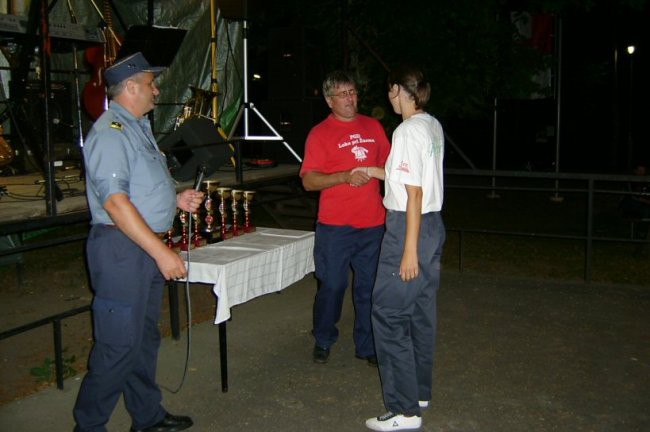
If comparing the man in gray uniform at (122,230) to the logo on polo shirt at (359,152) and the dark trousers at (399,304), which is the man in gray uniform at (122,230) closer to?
the dark trousers at (399,304)

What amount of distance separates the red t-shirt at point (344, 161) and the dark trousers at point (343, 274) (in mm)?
79

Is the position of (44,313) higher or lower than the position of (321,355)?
lower

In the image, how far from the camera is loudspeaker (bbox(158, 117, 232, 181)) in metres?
4.51

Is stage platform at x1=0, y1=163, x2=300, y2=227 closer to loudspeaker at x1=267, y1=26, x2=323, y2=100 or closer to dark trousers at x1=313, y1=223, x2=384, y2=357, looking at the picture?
dark trousers at x1=313, y1=223, x2=384, y2=357

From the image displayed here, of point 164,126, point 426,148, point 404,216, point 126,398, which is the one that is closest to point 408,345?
point 404,216

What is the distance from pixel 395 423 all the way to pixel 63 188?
161 inches

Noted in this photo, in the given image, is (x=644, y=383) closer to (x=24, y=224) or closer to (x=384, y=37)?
(x=24, y=224)

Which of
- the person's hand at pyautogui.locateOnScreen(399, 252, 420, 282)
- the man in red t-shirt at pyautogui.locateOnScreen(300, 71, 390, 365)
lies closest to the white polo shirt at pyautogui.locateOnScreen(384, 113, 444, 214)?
the person's hand at pyautogui.locateOnScreen(399, 252, 420, 282)

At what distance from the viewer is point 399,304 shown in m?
3.35

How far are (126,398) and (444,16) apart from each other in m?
7.30

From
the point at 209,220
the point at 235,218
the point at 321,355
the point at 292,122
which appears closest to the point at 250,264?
the point at 209,220

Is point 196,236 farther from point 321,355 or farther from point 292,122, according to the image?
point 292,122

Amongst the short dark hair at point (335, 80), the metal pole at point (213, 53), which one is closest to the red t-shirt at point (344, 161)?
the short dark hair at point (335, 80)

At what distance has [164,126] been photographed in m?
8.66
